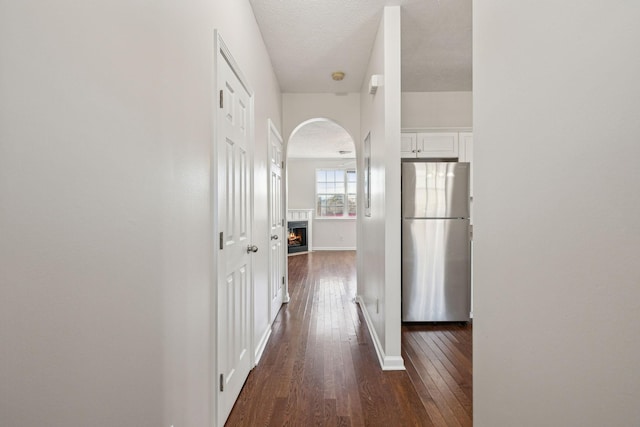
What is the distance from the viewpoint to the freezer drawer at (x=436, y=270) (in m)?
3.38

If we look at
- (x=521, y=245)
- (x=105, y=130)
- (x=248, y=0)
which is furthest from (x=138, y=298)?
(x=248, y=0)

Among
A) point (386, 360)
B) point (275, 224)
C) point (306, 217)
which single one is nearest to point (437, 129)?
point (275, 224)

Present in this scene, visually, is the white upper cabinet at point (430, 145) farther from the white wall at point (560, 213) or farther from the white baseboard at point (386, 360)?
the white wall at point (560, 213)

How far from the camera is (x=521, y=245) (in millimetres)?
784

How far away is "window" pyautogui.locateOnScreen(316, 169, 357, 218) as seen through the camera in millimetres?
9383

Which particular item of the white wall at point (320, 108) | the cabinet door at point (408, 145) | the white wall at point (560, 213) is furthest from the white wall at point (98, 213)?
the cabinet door at point (408, 145)

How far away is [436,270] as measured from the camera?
3.38 metres

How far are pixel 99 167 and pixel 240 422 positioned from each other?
5.30 feet

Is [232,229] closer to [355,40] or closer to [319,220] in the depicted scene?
[355,40]

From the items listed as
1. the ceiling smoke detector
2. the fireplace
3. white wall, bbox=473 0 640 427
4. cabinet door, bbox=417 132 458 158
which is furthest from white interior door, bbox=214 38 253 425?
the fireplace

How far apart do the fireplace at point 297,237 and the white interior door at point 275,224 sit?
4.62 metres

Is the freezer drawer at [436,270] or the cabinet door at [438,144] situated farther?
the cabinet door at [438,144]

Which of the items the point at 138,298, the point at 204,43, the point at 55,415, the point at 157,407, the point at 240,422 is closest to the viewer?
the point at 55,415

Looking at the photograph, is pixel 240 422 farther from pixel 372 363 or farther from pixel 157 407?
pixel 372 363
